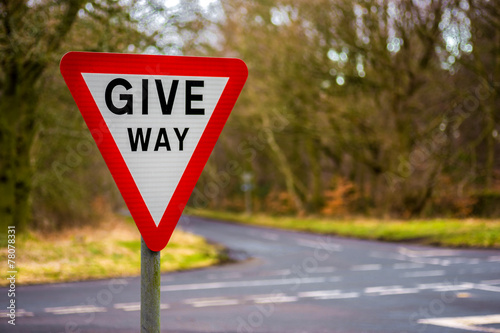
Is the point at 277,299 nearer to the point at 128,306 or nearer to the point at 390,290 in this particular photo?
the point at 390,290

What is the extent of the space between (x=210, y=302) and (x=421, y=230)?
15426 mm

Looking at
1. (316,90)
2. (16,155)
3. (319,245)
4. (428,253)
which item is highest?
(316,90)

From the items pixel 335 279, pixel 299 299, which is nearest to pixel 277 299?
pixel 299 299

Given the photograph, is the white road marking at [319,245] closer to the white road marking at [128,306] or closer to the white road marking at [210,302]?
the white road marking at [210,302]

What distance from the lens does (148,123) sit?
235 centimetres

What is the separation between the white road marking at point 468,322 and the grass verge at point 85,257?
8123 mm

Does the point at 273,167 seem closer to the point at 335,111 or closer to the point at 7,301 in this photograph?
the point at 335,111

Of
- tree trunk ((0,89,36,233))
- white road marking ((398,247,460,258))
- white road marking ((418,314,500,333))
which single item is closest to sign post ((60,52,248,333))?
white road marking ((418,314,500,333))

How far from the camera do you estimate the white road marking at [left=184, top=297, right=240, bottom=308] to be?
29.4 feet

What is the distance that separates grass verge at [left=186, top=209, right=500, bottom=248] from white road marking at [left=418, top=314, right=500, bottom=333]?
1095cm

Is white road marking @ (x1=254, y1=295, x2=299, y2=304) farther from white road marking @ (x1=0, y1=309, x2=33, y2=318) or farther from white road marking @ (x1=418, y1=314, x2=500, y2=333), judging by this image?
white road marking @ (x1=0, y1=309, x2=33, y2=318)

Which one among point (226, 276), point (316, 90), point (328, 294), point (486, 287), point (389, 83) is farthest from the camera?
point (316, 90)

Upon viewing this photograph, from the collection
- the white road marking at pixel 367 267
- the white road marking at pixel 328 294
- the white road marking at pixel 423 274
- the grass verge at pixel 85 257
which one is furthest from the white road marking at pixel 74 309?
the white road marking at pixel 367 267

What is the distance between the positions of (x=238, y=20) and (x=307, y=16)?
7484mm
